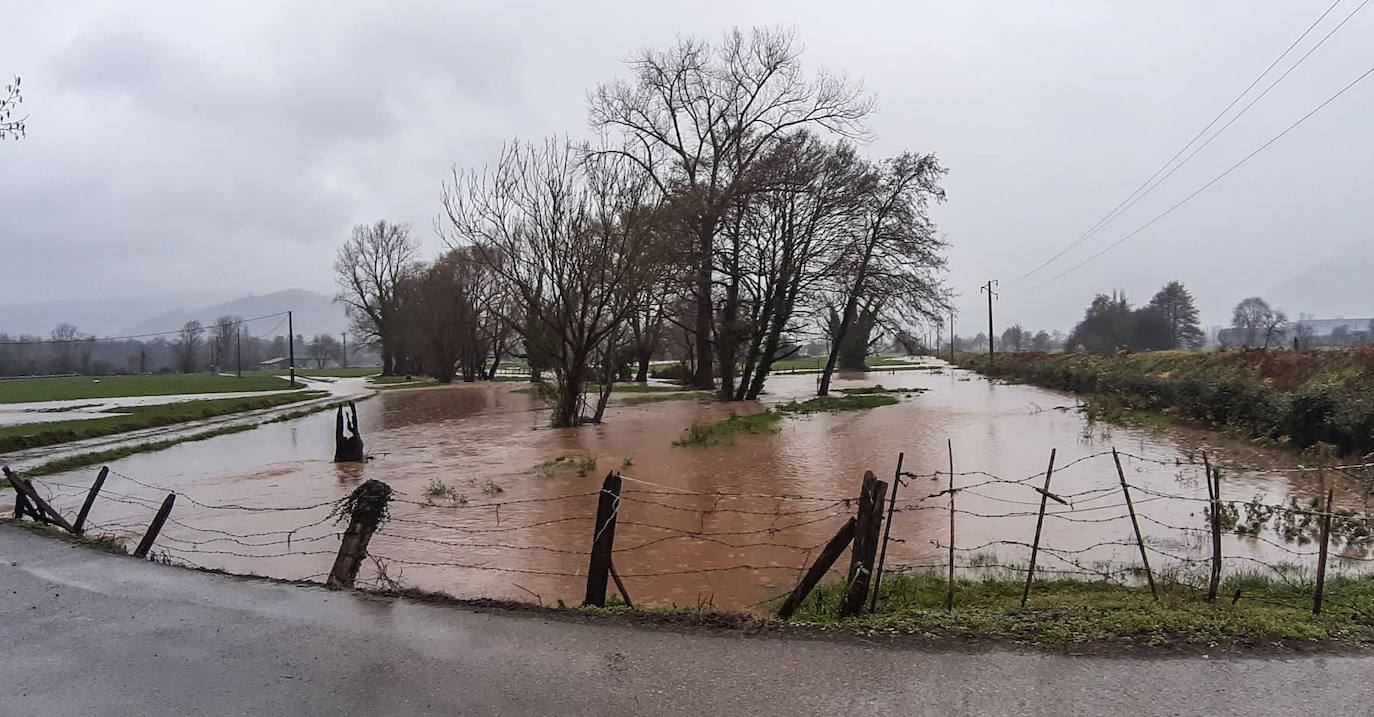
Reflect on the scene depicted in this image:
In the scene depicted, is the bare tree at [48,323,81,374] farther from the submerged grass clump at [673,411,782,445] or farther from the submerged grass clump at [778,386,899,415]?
the submerged grass clump at [673,411,782,445]

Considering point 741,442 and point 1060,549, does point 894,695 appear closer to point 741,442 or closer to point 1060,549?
point 1060,549

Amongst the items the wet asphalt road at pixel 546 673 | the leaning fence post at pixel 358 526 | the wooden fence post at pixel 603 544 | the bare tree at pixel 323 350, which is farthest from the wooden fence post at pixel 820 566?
the bare tree at pixel 323 350

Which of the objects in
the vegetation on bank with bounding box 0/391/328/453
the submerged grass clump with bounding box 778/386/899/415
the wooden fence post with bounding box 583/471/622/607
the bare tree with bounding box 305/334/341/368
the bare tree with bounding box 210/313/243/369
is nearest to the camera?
the wooden fence post with bounding box 583/471/622/607

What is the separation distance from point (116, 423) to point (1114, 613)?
30.7m

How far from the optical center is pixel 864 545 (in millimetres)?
5512

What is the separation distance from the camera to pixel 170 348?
132m

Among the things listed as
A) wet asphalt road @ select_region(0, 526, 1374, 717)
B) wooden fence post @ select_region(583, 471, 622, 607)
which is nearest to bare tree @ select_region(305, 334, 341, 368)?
wet asphalt road @ select_region(0, 526, 1374, 717)

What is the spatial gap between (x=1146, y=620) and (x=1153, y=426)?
19.5 m

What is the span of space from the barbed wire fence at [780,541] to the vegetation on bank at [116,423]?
38.1 feet

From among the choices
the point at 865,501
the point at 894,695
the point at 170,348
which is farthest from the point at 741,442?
the point at 170,348

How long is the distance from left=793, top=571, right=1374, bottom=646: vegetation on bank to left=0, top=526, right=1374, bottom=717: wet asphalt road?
363mm

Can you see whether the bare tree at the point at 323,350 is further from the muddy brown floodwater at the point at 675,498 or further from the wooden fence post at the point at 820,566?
the wooden fence post at the point at 820,566

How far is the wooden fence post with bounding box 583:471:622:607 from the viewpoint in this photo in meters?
5.83

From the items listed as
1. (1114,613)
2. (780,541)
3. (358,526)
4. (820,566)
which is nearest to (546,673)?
(820,566)
